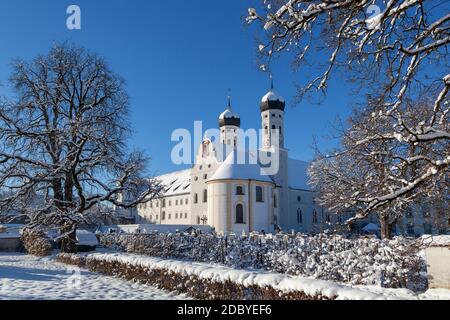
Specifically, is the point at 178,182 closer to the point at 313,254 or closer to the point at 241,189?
the point at 241,189

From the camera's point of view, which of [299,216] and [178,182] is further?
[178,182]

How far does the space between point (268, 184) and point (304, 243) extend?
3698cm

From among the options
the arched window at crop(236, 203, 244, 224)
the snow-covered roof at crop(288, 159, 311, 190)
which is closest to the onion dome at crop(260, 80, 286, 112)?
the snow-covered roof at crop(288, 159, 311, 190)

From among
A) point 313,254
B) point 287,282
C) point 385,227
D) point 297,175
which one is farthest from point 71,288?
point 297,175

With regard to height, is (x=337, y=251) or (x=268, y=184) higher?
(x=268, y=184)

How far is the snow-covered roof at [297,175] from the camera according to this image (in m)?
65.6

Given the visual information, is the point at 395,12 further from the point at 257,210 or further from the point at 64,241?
Answer: the point at 257,210

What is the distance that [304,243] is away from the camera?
15391mm

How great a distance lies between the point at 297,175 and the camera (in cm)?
6794

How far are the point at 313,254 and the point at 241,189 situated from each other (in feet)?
117

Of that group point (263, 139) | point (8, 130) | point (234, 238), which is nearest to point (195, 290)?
point (234, 238)

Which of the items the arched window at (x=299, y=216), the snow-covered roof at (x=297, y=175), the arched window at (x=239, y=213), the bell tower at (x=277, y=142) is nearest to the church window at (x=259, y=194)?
the arched window at (x=239, y=213)
